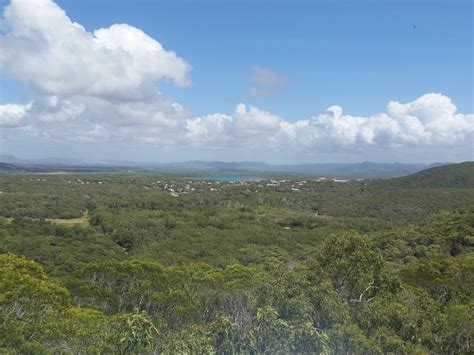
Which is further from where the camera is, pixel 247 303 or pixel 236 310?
pixel 236 310

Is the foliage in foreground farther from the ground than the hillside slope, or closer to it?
closer to it

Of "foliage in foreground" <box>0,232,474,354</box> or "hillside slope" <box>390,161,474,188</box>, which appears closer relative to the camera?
"foliage in foreground" <box>0,232,474,354</box>

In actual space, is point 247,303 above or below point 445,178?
below

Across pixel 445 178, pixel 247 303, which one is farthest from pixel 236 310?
pixel 445 178

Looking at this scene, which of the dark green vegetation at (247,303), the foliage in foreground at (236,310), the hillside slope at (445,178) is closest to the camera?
the foliage in foreground at (236,310)

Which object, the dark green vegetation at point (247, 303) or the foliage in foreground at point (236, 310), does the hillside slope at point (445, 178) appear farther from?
the foliage in foreground at point (236, 310)

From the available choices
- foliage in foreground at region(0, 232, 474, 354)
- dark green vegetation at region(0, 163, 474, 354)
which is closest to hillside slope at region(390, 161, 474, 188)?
dark green vegetation at region(0, 163, 474, 354)

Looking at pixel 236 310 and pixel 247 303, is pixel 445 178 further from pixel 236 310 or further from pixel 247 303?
pixel 247 303

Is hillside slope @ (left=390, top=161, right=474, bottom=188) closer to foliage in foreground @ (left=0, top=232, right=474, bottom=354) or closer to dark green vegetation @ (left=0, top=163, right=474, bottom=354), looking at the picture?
dark green vegetation @ (left=0, top=163, right=474, bottom=354)

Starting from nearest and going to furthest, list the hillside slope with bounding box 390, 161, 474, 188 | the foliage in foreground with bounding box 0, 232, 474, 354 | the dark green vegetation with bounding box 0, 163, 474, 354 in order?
the foliage in foreground with bounding box 0, 232, 474, 354
the dark green vegetation with bounding box 0, 163, 474, 354
the hillside slope with bounding box 390, 161, 474, 188

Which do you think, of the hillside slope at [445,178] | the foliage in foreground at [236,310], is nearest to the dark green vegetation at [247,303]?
the foliage in foreground at [236,310]

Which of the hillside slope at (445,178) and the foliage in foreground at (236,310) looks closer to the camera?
the foliage in foreground at (236,310)
